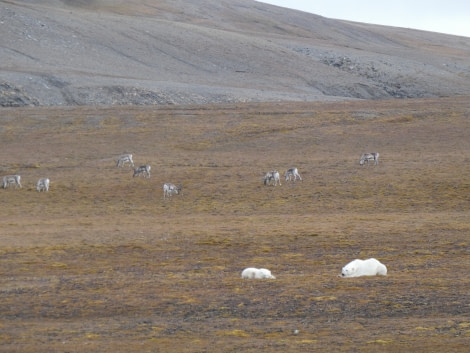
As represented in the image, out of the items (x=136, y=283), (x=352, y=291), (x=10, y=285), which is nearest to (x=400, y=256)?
(x=352, y=291)

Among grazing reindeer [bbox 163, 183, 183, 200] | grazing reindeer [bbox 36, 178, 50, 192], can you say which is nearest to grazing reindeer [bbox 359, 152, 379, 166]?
grazing reindeer [bbox 163, 183, 183, 200]

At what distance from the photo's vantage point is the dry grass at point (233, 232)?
18.2 meters

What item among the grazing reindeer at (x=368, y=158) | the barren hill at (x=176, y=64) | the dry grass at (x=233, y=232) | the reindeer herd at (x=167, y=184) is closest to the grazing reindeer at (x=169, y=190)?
the reindeer herd at (x=167, y=184)

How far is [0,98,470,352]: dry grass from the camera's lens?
18.2 m

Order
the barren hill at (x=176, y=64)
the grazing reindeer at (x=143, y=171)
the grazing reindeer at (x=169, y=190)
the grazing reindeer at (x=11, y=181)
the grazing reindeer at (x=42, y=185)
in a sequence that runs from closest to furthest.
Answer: the grazing reindeer at (x=169, y=190) → the grazing reindeer at (x=42, y=185) → the grazing reindeer at (x=11, y=181) → the grazing reindeer at (x=143, y=171) → the barren hill at (x=176, y=64)

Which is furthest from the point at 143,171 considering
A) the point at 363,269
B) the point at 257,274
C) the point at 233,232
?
the point at 363,269

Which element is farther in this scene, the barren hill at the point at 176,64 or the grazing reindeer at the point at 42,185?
the barren hill at the point at 176,64

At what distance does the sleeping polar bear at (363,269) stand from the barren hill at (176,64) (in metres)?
62.5

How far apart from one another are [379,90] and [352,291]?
94160 millimetres

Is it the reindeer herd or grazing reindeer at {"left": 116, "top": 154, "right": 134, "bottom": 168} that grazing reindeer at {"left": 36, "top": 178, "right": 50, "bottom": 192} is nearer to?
the reindeer herd

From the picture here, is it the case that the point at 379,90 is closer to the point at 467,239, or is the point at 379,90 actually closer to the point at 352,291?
the point at 467,239

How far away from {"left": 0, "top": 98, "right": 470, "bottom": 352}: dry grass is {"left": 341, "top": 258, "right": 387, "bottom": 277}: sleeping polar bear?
41cm

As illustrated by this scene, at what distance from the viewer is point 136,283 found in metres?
23.2

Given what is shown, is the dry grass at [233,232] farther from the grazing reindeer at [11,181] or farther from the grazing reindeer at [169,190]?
the grazing reindeer at [11,181]
